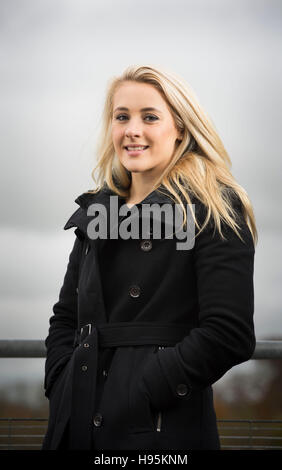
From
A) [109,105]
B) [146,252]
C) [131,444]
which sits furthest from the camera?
[109,105]

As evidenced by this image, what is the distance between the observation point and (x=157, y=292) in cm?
255

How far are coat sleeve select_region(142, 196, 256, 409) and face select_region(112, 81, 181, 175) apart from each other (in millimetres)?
471

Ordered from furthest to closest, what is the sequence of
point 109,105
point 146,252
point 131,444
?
point 109,105
point 146,252
point 131,444

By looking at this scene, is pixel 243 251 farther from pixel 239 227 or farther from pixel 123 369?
pixel 123 369

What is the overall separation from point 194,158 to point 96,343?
2.88ft

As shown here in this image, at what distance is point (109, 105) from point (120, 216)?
60 centimetres

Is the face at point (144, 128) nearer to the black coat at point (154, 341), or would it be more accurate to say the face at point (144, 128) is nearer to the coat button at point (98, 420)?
the black coat at point (154, 341)

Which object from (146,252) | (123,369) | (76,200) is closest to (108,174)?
(76,200)

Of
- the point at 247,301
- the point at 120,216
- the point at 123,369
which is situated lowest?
the point at 123,369

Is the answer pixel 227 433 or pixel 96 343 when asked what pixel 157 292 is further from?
pixel 227 433

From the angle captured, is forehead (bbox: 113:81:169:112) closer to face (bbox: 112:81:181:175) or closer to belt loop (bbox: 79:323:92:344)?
face (bbox: 112:81:181:175)

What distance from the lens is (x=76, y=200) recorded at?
10.00 feet

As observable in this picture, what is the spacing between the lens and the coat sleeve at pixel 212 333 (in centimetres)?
235

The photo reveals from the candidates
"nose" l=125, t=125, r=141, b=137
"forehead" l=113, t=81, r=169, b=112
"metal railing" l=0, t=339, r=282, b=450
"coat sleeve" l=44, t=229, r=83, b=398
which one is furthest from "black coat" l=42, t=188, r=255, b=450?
"metal railing" l=0, t=339, r=282, b=450
